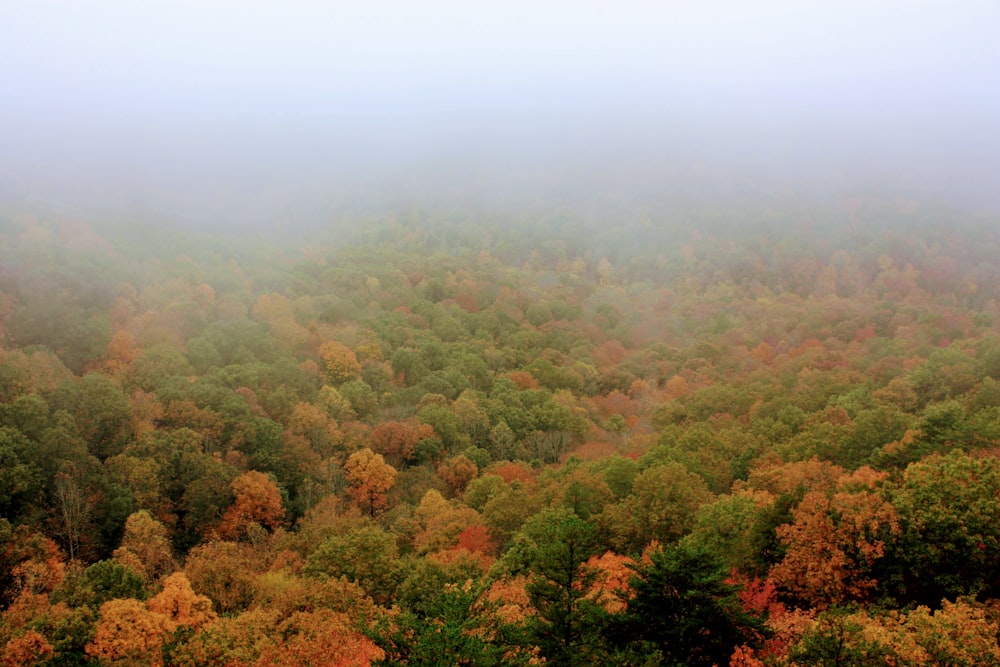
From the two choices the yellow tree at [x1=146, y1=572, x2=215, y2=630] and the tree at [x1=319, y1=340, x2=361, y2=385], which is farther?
the tree at [x1=319, y1=340, x2=361, y2=385]

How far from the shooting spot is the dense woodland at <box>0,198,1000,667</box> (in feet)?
82.4

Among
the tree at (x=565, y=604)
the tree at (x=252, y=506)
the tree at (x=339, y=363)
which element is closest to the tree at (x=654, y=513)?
the tree at (x=565, y=604)

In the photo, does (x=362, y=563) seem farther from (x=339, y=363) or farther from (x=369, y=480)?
(x=339, y=363)

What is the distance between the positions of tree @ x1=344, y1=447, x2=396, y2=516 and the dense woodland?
0.31 m

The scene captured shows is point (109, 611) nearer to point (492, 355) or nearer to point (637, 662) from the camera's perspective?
point (637, 662)

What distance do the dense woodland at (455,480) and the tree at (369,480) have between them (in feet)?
1.02

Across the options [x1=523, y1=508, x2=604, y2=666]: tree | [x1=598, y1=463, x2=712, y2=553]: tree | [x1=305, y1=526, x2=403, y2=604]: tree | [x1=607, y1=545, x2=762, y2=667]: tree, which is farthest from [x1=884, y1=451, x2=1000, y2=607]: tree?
[x1=305, y1=526, x2=403, y2=604]: tree

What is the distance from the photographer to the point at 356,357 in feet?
363

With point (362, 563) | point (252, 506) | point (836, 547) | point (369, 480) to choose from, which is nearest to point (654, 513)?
point (836, 547)

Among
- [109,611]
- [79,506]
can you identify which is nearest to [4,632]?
[109,611]

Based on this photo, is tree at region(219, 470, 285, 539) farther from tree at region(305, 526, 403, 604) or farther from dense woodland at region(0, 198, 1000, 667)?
tree at region(305, 526, 403, 604)

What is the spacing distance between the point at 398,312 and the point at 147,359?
58086mm

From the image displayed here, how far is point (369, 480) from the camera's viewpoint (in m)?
70.8

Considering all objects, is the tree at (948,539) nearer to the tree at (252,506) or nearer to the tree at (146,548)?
the tree at (146,548)
